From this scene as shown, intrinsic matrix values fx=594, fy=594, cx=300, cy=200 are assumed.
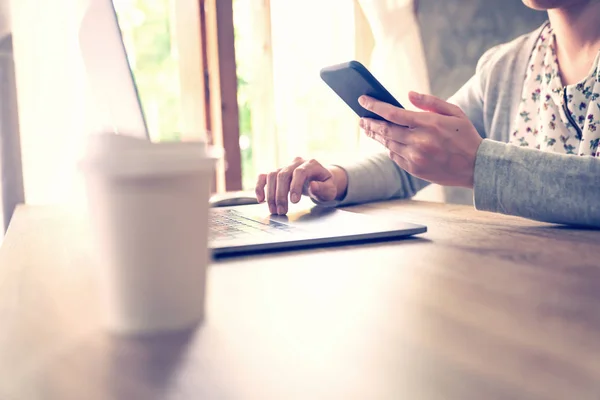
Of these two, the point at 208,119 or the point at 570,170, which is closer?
the point at 570,170

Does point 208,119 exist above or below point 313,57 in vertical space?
below

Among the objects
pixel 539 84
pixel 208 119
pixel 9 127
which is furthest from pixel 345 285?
pixel 208 119

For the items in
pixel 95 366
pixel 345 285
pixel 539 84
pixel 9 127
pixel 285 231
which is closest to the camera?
pixel 95 366

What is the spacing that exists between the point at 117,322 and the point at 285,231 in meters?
0.39

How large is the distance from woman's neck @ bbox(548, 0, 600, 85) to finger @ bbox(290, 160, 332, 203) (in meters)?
0.60

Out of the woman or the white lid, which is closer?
the white lid

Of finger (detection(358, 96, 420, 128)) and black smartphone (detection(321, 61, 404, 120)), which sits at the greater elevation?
black smartphone (detection(321, 61, 404, 120))

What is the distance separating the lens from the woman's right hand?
99 cm

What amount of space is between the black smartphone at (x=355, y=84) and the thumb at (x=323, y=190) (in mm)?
180

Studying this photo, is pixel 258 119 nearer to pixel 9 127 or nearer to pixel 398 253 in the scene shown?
pixel 9 127

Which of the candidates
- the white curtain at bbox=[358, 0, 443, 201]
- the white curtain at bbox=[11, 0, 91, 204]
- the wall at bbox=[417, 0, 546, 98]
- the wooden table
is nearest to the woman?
the wooden table

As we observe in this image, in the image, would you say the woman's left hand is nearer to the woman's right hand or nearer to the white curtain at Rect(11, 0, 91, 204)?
the woman's right hand

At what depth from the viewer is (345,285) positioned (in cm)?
50

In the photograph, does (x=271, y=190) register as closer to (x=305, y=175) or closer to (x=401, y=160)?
(x=305, y=175)
